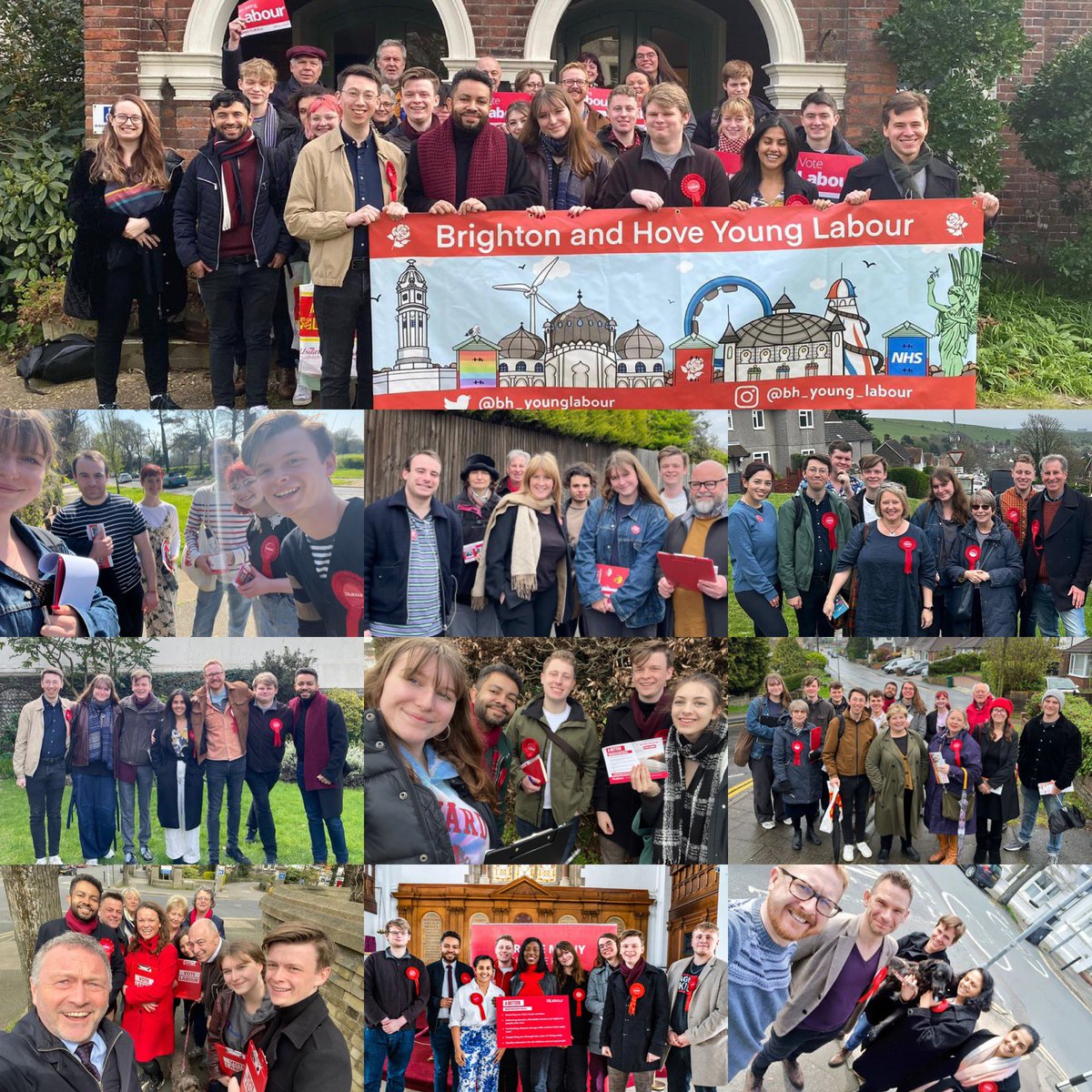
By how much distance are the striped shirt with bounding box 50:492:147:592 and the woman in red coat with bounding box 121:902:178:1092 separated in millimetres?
1862

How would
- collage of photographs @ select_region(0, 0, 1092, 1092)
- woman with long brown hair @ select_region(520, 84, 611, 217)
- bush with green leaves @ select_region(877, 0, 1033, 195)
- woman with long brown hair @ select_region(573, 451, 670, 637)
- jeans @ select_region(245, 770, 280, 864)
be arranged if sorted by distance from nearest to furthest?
woman with long brown hair @ select_region(573, 451, 670, 637) < collage of photographs @ select_region(0, 0, 1092, 1092) < jeans @ select_region(245, 770, 280, 864) < woman with long brown hair @ select_region(520, 84, 611, 217) < bush with green leaves @ select_region(877, 0, 1033, 195)

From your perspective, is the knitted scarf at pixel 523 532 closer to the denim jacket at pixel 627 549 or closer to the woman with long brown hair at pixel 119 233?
the denim jacket at pixel 627 549

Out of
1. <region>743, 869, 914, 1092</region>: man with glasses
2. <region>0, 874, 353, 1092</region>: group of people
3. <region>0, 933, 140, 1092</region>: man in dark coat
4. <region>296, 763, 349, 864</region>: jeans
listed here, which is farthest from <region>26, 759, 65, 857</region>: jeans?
<region>743, 869, 914, 1092</region>: man with glasses

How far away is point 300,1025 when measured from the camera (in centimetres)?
728

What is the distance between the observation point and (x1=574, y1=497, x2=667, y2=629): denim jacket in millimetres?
7543

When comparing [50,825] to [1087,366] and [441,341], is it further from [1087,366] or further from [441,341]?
[1087,366]

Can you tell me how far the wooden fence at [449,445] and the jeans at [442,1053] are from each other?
2899mm

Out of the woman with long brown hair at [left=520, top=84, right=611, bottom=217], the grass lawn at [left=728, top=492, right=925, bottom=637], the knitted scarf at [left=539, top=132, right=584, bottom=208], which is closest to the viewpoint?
the grass lawn at [left=728, top=492, right=925, bottom=637]

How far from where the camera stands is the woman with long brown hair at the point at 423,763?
7.42 metres

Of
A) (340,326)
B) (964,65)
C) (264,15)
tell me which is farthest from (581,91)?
(964,65)

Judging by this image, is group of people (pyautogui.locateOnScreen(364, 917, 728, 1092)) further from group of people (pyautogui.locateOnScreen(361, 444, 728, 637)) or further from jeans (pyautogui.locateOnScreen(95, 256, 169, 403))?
jeans (pyautogui.locateOnScreen(95, 256, 169, 403))

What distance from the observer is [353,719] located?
7.80 meters

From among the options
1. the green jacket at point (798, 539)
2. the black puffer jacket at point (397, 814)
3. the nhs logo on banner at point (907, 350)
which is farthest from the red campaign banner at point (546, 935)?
the nhs logo on banner at point (907, 350)

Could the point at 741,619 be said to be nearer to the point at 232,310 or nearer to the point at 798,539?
the point at 798,539
